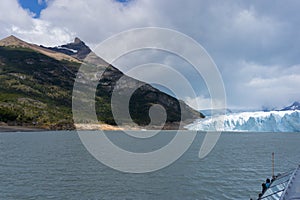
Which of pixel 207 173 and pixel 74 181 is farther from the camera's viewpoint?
pixel 207 173

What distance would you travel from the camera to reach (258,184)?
155 feet

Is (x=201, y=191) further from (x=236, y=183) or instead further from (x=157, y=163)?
(x=157, y=163)

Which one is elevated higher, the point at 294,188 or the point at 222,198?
the point at 294,188

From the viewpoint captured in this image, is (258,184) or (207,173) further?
(207,173)

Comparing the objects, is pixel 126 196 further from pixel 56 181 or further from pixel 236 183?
pixel 236 183

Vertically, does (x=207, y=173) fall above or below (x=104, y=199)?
Result: above

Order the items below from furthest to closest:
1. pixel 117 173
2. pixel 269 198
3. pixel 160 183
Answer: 1. pixel 117 173
2. pixel 160 183
3. pixel 269 198

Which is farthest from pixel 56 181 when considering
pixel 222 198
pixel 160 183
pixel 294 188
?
pixel 294 188

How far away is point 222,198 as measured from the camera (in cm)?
3800

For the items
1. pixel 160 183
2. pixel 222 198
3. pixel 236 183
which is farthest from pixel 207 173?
pixel 222 198

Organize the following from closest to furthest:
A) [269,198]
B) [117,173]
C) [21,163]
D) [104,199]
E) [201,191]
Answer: [269,198]
[104,199]
[201,191]
[117,173]
[21,163]

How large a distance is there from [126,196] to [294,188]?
20.3 meters

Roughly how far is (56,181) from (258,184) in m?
32.5

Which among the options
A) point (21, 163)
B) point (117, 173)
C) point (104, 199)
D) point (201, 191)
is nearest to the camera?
Answer: point (104, 199)
